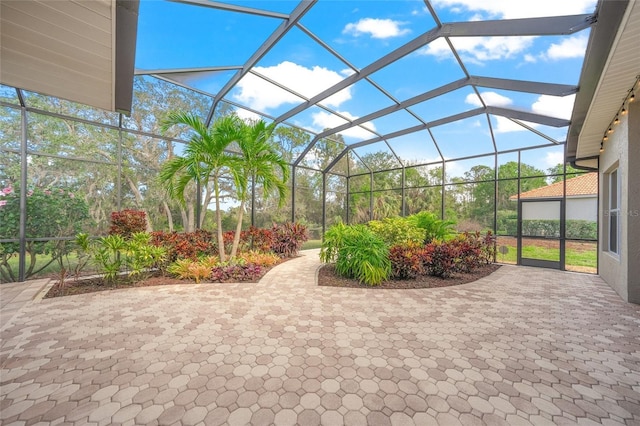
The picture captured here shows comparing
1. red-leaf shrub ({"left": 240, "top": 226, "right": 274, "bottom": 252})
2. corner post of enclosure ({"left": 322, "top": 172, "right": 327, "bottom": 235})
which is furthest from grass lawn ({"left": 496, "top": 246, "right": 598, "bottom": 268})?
red-leaf shrub ({"left": 240, "top": 226, "right": 274, "bottom": 252})

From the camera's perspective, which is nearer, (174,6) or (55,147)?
(174,6)

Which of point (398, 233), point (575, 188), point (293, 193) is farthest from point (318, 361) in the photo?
point (575, 188)

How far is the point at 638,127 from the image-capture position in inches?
157

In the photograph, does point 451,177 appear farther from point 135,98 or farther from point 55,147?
point 55,147

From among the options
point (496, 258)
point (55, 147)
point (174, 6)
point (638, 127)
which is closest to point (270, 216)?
point (55, 147)

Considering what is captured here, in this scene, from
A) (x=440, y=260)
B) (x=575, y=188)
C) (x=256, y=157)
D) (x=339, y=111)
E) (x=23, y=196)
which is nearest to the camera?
(x=23, y=196)

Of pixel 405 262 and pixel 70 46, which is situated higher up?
pixel 70 46

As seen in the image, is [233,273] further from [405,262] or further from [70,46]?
[70,46]

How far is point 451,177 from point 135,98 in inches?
392

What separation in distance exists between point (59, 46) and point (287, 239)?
21.2 ft

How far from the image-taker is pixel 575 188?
6711 mm

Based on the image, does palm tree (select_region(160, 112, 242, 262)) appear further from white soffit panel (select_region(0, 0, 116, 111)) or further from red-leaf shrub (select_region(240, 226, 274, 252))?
red-leaf shrub (select_region(240, 226, 274, 252))

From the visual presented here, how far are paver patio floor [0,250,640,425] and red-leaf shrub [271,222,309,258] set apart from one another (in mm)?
3957

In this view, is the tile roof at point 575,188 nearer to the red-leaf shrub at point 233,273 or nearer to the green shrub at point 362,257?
the green shrub at point 362,257
